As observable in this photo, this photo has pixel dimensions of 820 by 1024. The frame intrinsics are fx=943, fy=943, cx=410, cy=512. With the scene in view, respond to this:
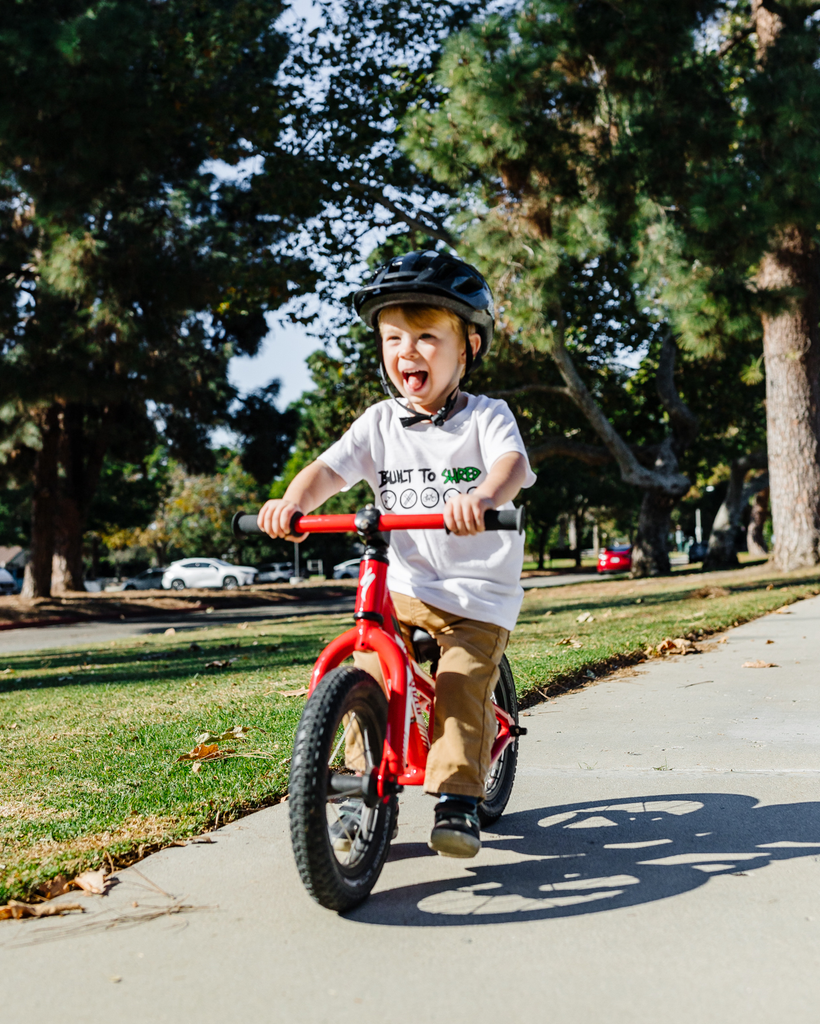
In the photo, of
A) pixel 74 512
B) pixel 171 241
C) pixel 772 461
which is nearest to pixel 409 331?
pixel 772 461

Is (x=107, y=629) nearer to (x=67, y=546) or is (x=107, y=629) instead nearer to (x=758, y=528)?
(x=67, y=546)

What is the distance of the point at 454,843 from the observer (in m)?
2.67

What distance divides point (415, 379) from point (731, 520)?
28406 millimetres

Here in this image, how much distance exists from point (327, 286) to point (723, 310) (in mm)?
7854

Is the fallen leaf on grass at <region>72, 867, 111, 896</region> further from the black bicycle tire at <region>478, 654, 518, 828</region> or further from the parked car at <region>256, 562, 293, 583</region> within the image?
the parked car at <region>256, 562, 293, 583</region>

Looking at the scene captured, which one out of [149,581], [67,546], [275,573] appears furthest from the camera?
[275,573]

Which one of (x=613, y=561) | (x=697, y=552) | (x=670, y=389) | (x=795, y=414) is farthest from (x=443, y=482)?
(x=697, y=552)

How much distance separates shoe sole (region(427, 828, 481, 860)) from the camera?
8.75 ft

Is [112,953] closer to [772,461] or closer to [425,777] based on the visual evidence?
[425,777]

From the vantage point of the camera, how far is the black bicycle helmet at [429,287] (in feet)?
9.66

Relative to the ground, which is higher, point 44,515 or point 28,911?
point 44,515

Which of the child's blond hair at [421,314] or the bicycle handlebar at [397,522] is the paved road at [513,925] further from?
A: the child's blond hair at [421,314]

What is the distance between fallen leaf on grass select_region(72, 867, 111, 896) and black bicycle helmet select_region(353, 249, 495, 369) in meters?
1.91

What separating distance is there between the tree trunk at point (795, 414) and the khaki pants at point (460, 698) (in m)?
13.6
